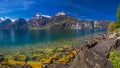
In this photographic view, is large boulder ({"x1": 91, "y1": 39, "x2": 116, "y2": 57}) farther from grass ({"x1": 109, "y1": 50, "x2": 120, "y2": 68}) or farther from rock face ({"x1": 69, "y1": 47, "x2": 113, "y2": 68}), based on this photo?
rock face ({"x1": 69, "y1": 47, "x2": 113, "y2": 68})

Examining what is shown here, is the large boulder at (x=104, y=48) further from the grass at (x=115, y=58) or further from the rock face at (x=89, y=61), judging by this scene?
the rock face at (x=89, y=61)

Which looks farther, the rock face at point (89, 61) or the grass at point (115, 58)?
the grass at point (115, 58)

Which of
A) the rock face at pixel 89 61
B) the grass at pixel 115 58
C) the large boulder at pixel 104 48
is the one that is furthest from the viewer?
the large boulder at pixel 104 48

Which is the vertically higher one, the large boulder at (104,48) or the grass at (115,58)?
the large boulder at (104,48)

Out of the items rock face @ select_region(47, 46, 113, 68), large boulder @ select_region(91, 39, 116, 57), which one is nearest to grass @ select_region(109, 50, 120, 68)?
large boulder @ select_region(91, 39, 116, 57)

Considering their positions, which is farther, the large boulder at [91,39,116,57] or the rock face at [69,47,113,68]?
the large boulder at [91,39,116,57]

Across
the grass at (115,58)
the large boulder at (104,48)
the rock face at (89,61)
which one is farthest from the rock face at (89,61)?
the large boulder at (104,48)

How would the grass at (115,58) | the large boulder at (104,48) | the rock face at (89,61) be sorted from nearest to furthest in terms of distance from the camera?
the rock face at (89,61), the grass at (115,58), the large boulder at (104,48)

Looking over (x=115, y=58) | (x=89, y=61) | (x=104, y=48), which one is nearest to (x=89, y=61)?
(x=89, y=61)

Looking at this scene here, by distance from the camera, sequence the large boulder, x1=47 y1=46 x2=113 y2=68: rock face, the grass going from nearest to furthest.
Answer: x1=47 y1=46 x2=113 y2=68: rock face → the grass → the large boulder

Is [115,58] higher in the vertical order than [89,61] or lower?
lower

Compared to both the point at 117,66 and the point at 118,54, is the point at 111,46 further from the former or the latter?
the point at 117,66

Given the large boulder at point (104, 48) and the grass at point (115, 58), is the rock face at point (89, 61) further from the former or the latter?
the large boulder at point (104, 48)

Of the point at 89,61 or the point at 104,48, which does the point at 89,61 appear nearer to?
the point at 89,61
